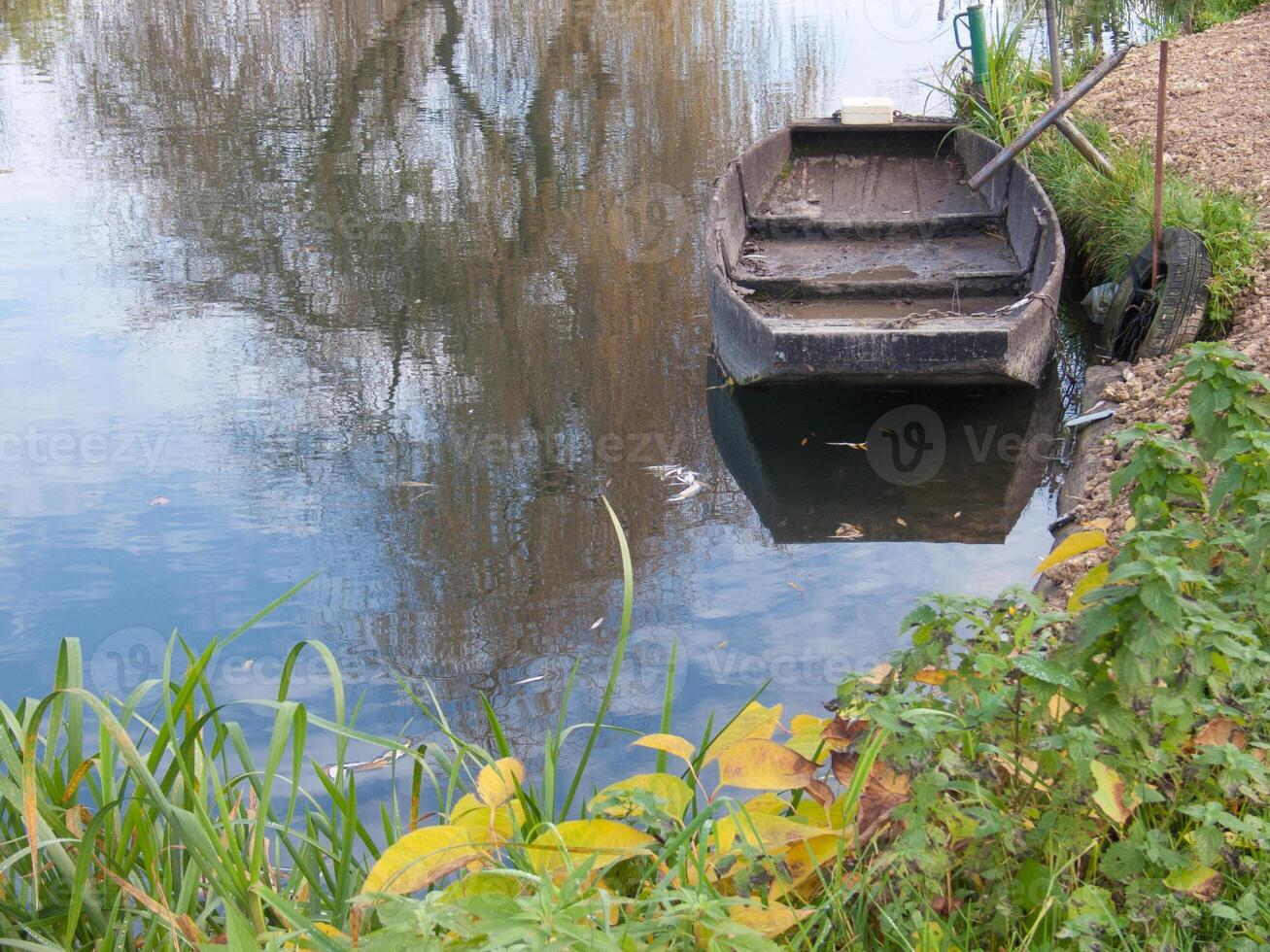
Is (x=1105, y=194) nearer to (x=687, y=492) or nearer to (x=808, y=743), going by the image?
(x=687, y=492)

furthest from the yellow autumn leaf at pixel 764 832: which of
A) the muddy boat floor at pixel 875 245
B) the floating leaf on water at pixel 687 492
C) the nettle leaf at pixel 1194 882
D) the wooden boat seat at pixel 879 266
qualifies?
the wooden boat seat at pixel 879 266

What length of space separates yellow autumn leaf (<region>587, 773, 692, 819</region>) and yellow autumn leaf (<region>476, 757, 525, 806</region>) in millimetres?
144

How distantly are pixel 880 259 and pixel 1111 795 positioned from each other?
207 inches

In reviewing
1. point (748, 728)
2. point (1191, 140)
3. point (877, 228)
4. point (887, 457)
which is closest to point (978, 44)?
point (1191, 140)

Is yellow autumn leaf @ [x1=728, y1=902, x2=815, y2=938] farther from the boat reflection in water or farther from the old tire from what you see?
the old tire

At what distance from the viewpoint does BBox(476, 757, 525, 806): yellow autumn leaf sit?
6.45ft

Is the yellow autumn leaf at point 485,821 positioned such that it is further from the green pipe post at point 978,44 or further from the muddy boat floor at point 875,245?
the green pipe post at point 978,44

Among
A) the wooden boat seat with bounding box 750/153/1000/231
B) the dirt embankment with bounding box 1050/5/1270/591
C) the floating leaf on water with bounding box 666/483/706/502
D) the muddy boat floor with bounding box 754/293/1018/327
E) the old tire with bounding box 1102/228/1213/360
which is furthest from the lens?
the wooden boat seat with bounding box 750/153/1000/231

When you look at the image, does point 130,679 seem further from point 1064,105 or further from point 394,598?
point 1064,105

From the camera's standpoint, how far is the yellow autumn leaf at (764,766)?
2023 mm

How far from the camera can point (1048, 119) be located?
6320 millimetres

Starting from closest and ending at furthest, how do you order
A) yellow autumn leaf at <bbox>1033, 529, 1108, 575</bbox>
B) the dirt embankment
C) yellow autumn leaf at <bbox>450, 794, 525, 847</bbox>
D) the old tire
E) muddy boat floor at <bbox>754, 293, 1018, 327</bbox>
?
yellow autumn leaf at <bbox>450, 794, 525, 847</bbox>, yellow autumn leaf at <bbox>1033, 529, 1108, 575</bbox>, the dirt embankment, the old tire, muddy boat floor at <bbox>754, 293, 1018, 327</bbox>

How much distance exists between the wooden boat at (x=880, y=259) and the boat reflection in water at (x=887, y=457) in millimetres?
355

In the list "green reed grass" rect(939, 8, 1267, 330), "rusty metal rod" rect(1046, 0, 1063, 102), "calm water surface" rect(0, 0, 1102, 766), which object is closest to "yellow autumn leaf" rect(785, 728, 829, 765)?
"calm water surface" rect(0, 0, 1102, 766)
